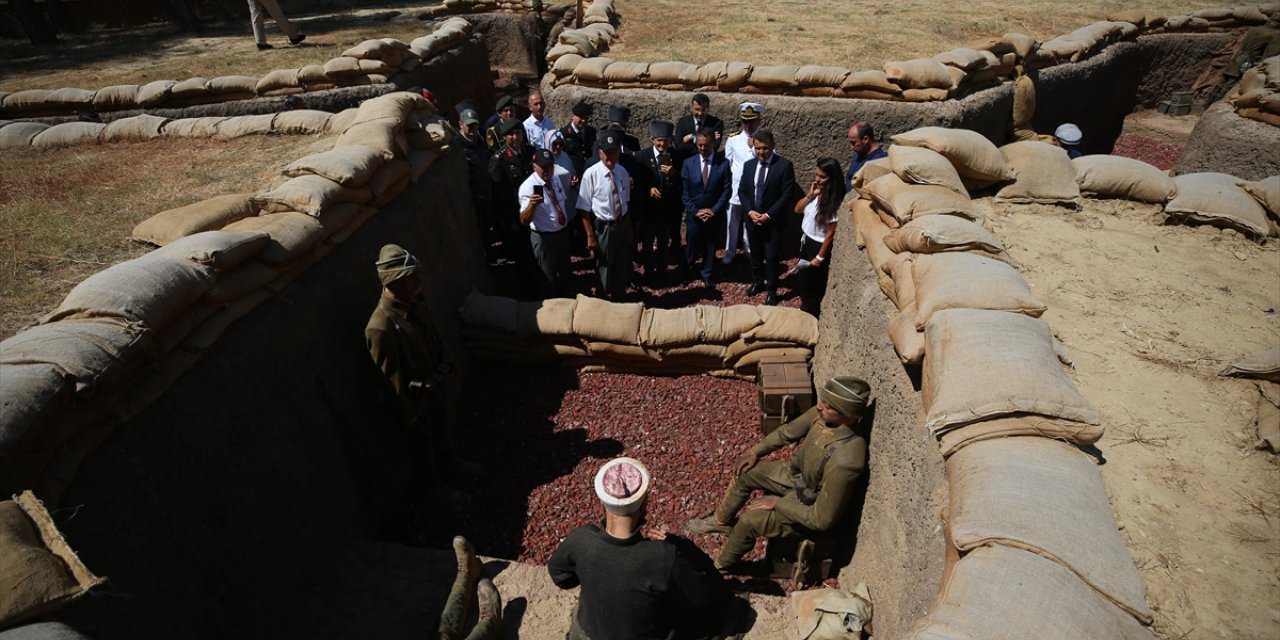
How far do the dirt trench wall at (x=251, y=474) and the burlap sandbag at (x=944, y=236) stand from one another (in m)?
3.86

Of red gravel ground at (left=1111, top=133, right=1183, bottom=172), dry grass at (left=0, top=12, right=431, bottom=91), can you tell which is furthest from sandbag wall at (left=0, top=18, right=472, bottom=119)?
red gravel ground at (left=1111, top=133, right=1183, bottom=172)

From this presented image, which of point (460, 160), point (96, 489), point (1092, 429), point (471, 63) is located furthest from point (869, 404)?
point (471, 63)

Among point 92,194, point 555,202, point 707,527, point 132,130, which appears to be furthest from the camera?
point 132,130

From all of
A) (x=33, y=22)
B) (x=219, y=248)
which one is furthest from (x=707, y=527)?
(x=33, y=22)

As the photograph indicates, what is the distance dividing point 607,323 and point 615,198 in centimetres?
144

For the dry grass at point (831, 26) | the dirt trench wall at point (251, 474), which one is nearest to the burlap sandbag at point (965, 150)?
the dry grass at point (831, 26)

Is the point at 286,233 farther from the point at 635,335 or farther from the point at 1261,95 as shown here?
the point at 1261,95

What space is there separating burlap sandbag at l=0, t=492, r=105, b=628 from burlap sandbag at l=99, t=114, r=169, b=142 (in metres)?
6.55

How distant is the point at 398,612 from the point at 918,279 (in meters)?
3.73

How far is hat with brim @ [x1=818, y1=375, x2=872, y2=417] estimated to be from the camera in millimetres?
3699

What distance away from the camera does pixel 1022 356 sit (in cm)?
293

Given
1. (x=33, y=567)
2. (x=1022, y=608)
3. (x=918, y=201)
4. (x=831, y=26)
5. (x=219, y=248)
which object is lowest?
(x=1022, y=608)

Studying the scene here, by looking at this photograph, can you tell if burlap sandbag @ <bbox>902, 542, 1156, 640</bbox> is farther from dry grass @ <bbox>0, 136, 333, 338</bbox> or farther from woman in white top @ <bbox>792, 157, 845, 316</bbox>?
dry grass @ <bbox>0, 136, 333, 338</bbox>

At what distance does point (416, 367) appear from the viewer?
14.7 feet
